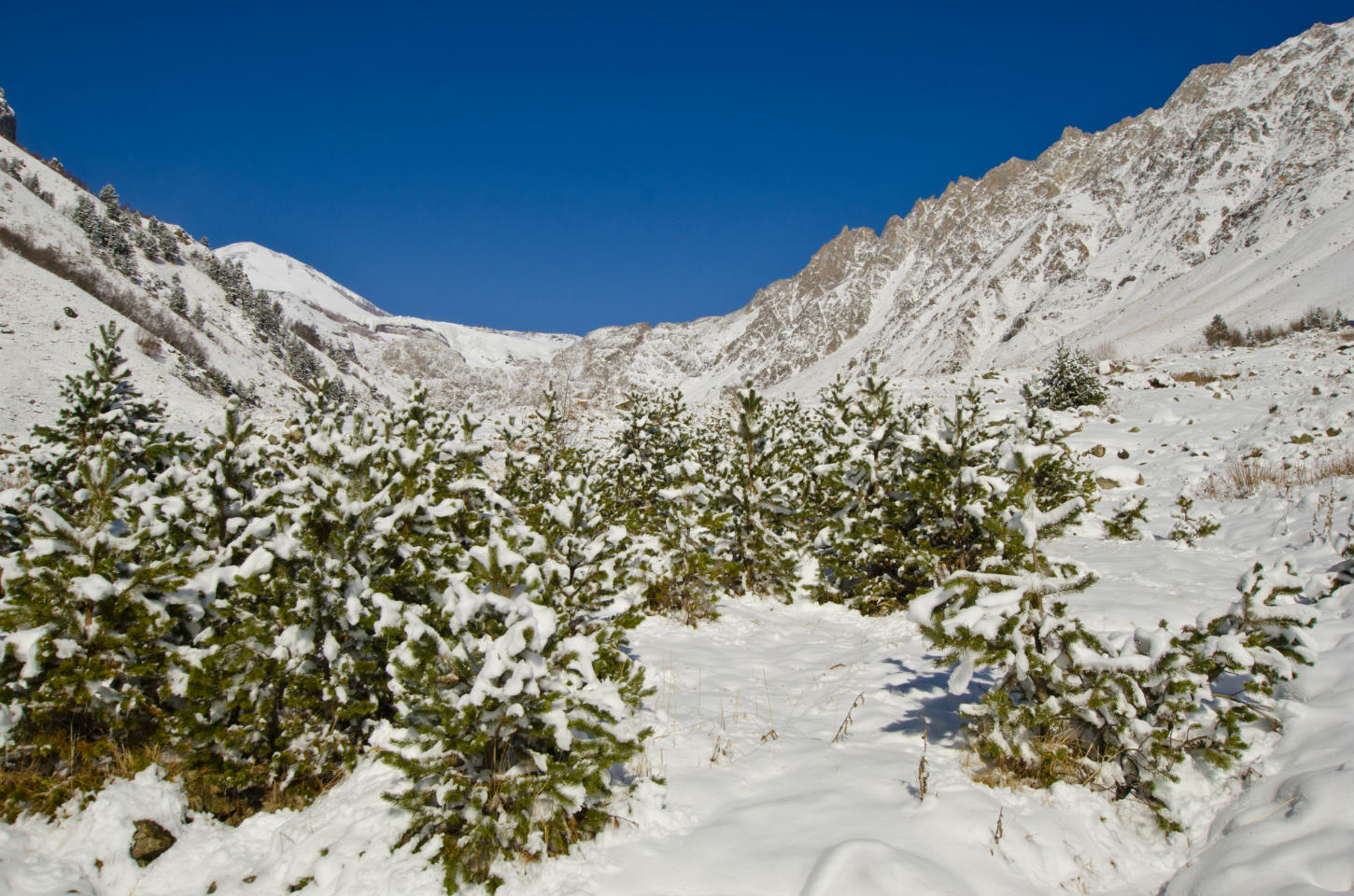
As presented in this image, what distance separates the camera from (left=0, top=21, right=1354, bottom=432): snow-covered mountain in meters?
44.4

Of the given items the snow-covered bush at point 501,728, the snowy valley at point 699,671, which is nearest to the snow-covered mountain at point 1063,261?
the snowy valley at point 699,671

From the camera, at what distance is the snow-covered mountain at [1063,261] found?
4437 centimetres

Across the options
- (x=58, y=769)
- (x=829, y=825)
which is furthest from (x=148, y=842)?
(x=829, y=825)

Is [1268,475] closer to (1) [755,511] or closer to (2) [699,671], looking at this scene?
(1) [755,511]

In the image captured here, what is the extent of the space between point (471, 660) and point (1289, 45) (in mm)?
158103

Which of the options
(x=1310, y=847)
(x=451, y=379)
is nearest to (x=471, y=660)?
(x=1310, y=847)

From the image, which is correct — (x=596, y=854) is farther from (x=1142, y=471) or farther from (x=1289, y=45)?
(x=1289, y=45)

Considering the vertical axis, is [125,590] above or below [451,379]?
below

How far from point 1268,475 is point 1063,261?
346 ft

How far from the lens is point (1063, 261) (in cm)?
9894

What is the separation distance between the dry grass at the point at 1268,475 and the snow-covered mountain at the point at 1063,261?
332 inches

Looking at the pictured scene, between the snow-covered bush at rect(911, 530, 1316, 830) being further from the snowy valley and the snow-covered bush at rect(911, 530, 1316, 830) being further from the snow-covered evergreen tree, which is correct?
the snow-covered evergreen tree

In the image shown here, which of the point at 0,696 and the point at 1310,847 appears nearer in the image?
the point at 1310,847

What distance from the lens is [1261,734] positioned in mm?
3814
